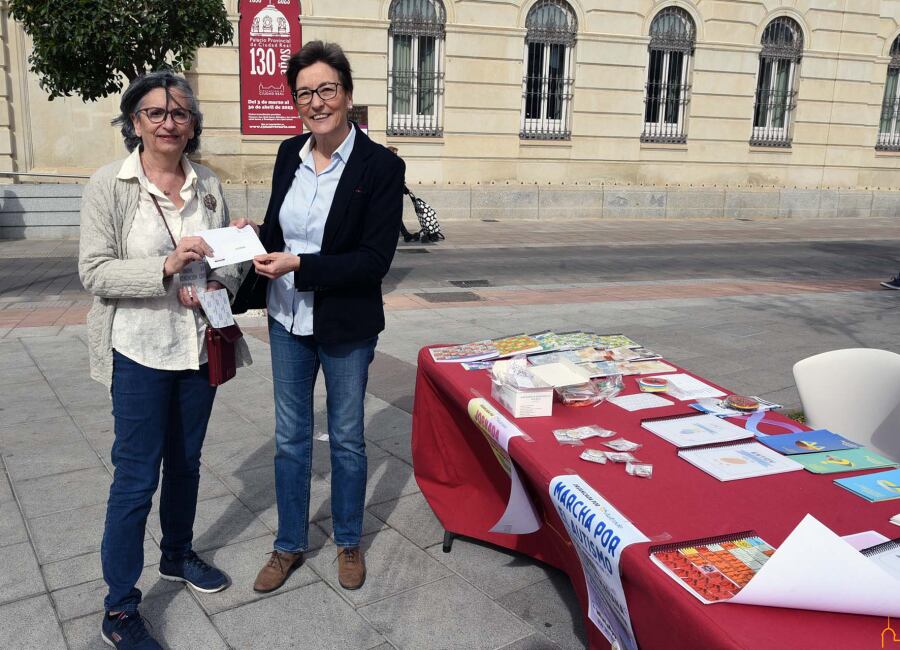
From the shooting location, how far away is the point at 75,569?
332cm

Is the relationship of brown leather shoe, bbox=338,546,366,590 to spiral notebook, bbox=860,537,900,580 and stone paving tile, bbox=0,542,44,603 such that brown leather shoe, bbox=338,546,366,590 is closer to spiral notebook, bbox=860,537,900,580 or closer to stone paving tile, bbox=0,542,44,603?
stone paving tile, bbox=0,542,44,603

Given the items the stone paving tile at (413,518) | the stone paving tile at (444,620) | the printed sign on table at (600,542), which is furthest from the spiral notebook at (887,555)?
the stone paving tile at (413,518)

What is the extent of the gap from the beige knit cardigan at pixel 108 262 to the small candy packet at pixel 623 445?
1579 millimetres

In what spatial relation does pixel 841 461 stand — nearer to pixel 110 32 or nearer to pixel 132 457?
pixel 132 457

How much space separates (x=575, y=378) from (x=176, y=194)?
1.61 m

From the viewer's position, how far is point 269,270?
2.76 m

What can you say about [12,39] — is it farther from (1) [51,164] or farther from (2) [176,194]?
A: (2) [176,194]

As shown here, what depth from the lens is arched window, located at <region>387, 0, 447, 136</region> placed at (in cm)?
1772

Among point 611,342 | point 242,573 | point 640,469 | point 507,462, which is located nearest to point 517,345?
point 611,342

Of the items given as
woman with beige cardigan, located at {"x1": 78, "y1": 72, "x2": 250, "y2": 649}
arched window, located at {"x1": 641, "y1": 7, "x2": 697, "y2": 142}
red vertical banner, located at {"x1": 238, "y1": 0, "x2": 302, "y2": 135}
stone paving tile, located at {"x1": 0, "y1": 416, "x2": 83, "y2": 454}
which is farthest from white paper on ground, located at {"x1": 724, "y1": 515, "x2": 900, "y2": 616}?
arched window, located at {"x1": 641, "y1": 7, "x2": 697, "y2": 142}

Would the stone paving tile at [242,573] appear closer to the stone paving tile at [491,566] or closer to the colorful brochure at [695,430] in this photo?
the stone paving tile at [491,566]

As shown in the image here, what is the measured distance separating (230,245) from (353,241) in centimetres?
50

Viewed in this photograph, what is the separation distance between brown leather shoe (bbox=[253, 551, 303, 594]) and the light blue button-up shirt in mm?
956

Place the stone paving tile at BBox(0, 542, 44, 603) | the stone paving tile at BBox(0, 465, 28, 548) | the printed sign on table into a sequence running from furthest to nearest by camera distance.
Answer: the stone paving tile at BBox(0, 465, 28, 548), the stone paving tile at BBox(0, 542, 44, 603), the printed sign on table
